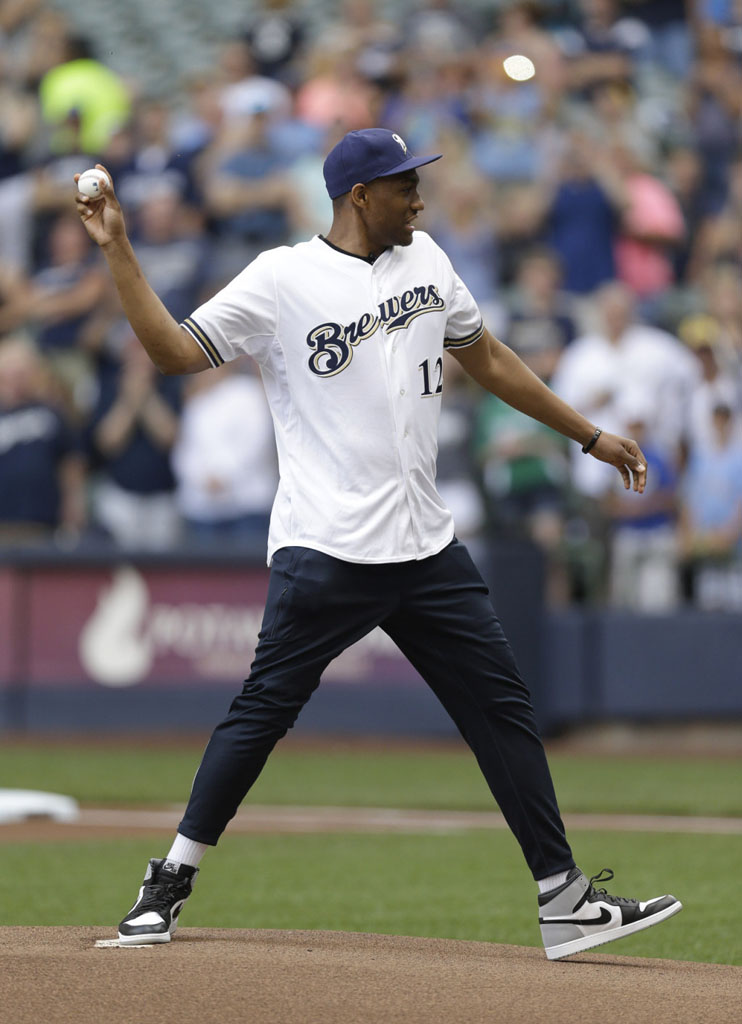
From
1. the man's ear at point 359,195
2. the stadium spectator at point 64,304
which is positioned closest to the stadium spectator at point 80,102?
the stadium spectator at point 64,304

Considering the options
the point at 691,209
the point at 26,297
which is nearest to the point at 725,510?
the point at 691,209

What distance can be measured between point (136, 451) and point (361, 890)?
22.2 feet

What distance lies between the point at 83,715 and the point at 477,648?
8915 millimetres

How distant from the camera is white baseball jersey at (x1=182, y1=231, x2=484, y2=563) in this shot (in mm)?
4719

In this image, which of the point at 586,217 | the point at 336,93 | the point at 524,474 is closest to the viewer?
the point at 524,474

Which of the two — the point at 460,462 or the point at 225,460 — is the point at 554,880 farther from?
the point at 225,460

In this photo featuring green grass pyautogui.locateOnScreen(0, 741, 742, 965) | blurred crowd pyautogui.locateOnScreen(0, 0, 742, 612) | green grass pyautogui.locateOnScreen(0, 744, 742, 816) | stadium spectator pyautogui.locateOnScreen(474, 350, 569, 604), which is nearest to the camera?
green grass pyautogui.locateOnScreen(0, 741, 742, 965)

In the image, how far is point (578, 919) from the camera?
4.81 meters

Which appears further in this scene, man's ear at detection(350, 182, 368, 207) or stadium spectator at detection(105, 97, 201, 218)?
stadium spectator at detection(105, 97, 201, 218)

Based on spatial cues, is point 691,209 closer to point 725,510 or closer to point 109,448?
point 725,510

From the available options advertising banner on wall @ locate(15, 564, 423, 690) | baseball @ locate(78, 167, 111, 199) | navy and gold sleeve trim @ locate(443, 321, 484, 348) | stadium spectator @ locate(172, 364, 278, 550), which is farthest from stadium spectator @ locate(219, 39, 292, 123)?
baseball @ locate(78, 167, 111, 199)

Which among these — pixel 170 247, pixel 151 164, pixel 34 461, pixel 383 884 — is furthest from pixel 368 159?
pixel 151 164

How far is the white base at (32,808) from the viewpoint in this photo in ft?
29.9

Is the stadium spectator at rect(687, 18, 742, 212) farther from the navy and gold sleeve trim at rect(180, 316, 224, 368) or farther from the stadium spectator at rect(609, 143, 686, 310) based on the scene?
the navy and gold sleeve trim at rect(180, 316, 224, 368)
